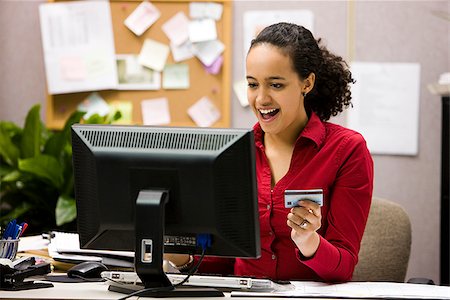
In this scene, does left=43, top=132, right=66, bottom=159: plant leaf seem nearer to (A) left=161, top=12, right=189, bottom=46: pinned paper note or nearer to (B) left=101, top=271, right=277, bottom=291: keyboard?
(A) left=161, top=12, right=189, bottom=46: pinned paper note

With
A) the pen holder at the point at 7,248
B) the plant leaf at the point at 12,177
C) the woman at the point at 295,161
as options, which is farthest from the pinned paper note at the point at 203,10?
the pen holder at the point at 7,248

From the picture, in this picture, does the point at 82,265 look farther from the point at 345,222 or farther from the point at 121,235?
the point at 345,222

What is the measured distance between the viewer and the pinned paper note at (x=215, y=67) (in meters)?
3.41

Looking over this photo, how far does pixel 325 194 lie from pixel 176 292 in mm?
561

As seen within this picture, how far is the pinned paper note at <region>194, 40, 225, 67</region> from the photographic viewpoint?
342cm

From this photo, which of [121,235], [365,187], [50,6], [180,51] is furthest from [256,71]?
[50,6]

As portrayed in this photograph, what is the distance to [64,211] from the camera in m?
3.03

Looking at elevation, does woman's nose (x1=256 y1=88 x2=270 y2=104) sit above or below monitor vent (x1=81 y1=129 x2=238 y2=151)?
above

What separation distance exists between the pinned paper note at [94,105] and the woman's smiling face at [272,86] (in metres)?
1.58

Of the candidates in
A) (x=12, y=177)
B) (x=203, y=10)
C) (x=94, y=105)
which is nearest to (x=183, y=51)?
(x=203, y=10)

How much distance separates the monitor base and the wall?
6.21ft

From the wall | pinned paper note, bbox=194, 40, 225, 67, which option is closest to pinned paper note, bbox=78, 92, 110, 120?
pinned paper note, bbox=194, 40, 225, 67

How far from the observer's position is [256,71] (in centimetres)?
195

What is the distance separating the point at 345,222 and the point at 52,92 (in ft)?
6.35
